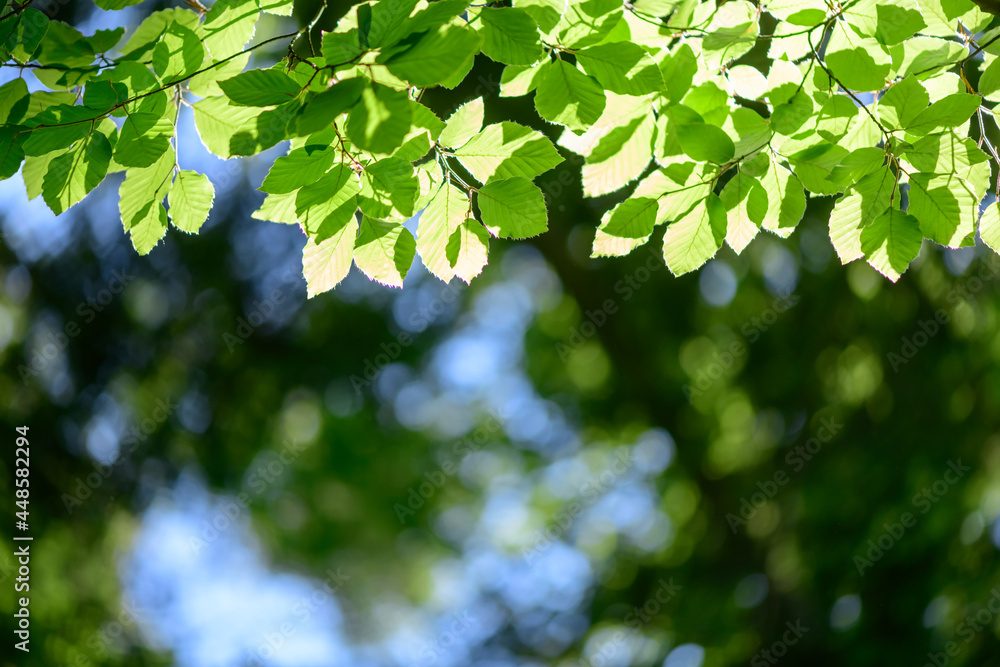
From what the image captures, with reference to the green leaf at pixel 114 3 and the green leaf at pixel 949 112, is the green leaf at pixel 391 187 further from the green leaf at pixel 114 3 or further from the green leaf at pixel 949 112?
the green leaf at pixel 949 112

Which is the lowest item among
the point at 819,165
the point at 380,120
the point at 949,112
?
the point at 819,165

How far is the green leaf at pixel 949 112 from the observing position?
3.46 feet

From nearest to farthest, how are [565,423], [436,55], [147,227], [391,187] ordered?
[436,55], [391,187], [147,227], [565,423]

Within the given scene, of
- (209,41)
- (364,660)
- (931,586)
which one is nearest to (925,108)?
(209,41)

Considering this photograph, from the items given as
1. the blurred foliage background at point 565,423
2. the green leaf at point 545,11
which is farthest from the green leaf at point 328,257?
the blurred foliage background at point 565,423

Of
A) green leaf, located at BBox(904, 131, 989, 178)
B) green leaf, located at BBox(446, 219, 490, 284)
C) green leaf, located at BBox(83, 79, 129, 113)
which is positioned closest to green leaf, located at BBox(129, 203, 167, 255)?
green leaf, located at BBox(83, 79, 129, 113)

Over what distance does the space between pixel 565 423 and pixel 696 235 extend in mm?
5991

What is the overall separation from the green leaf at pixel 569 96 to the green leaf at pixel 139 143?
24.9 inches

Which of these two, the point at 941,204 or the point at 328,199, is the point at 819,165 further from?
the point at 328,199

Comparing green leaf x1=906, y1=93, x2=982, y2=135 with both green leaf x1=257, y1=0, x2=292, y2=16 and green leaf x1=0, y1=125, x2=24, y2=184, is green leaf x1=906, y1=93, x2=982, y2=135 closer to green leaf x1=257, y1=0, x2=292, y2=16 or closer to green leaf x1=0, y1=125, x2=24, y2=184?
green leaf x1=257, y1=0, x2=292, y2=16

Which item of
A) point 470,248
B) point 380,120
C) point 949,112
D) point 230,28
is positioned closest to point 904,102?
point 949,112

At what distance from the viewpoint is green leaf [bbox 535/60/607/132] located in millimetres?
1054

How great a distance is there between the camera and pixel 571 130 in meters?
1.14

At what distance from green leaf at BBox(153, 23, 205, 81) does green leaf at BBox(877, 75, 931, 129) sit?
117 cm
